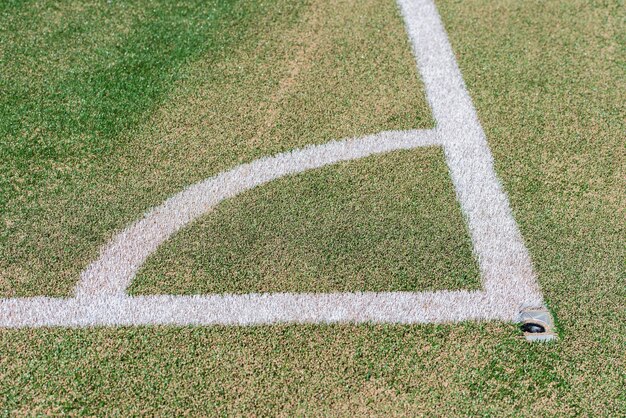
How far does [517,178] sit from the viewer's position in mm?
2834

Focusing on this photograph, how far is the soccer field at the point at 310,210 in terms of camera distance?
221cm

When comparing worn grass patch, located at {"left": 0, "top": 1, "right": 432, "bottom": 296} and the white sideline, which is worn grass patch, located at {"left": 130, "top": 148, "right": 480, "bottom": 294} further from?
worn grass patch, located at {"left": 0, "top": 1, "right": 432, "bottom": 296}

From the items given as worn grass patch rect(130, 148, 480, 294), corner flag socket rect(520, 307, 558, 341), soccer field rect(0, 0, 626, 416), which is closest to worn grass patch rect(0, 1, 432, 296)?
soccer field rect(0, 0, 626, 416)

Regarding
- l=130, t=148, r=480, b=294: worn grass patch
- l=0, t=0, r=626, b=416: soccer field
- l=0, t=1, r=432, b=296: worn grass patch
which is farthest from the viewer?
l=0, t=1, r=432, b=296: worn grass patch

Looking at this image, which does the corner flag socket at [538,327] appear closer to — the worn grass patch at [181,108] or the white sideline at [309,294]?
the white sideline at [309,294]

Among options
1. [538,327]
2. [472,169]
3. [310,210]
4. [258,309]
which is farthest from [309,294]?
[472,169]

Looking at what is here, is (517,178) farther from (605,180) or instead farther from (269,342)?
(269,342)

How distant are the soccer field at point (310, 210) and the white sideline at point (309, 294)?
10 millimetres

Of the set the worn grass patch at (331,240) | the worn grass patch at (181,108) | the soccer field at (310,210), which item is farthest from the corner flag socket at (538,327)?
→ the worn grass patch at (181,108)

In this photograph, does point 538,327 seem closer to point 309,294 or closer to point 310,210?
point 309,294

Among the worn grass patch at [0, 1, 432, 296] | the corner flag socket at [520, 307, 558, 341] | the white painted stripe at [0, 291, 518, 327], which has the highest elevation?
the worn grass patch at [0, 1, 432, 296]

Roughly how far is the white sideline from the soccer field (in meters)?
0.01

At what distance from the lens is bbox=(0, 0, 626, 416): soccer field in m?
2.21

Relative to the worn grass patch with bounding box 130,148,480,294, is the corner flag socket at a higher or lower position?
lower
